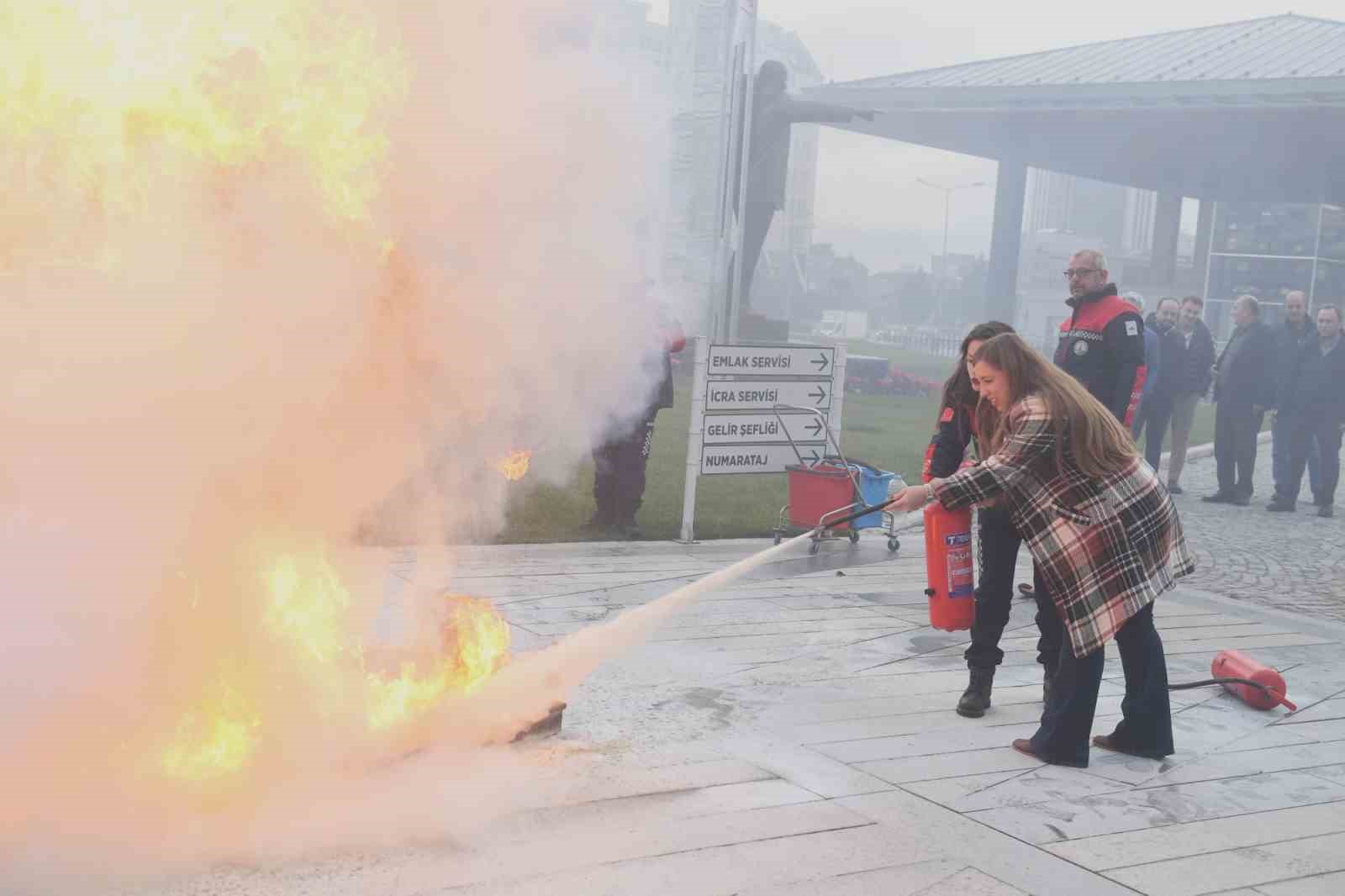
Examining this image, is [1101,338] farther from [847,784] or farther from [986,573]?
[847,784]

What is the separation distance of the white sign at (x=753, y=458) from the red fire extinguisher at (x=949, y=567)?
12.5 ft

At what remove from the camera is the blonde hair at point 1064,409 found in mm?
4797

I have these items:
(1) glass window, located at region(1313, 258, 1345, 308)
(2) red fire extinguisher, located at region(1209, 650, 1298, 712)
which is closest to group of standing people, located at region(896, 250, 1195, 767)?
(2) red fire extinguisher, located at region(1209, 650, 1298, 712)

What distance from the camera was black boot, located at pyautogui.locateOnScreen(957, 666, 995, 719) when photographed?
5.54m

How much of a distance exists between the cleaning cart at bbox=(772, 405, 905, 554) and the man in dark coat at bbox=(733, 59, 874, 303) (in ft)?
31.7

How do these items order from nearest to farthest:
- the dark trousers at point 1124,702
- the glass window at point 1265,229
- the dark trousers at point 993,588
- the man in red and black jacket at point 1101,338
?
the dark trousers at point 1124,702 < the dark trousers at point 993,588 < the man in red and black jacket at point 1101,338 < the glass window at point 1265,229

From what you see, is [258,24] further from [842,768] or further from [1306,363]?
[1306,363]

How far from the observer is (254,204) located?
4.13 m

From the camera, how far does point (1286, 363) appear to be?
12.9 m

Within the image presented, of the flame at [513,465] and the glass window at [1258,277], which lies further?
the glass window at [1258,277]

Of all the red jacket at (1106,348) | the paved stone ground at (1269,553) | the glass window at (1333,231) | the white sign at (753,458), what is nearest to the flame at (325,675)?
the red jacket at (1106,348)

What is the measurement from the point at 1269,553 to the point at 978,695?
5887mm

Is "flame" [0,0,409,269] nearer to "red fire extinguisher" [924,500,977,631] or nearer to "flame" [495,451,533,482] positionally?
"flame" [495,451,533,482]

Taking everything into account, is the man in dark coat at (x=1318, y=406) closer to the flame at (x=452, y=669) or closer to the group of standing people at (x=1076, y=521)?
the group of standing people at (x=1076, y=521)
